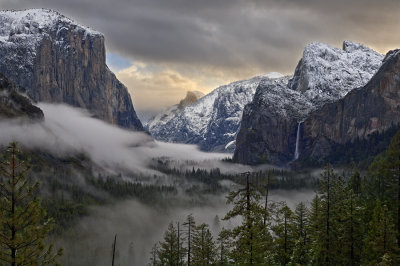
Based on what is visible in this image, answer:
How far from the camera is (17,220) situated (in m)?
31.3

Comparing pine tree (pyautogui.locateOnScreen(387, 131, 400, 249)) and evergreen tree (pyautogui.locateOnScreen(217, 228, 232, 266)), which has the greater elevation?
pine tree (pyautogui.locateOnScreen(387, 131, 400, 249))

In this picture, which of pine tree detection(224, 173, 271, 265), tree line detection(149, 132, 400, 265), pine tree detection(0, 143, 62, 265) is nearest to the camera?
pine tree detection(0, 143, 62, 265)

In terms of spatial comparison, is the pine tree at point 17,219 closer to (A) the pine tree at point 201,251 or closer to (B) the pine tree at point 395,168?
(B) the pine tree at point 395,168

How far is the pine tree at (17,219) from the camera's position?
3086cm

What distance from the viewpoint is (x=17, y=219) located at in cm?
3134

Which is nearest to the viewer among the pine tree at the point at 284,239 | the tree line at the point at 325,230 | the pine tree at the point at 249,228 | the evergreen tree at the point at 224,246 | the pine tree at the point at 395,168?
the pine tree at the point at 249,228

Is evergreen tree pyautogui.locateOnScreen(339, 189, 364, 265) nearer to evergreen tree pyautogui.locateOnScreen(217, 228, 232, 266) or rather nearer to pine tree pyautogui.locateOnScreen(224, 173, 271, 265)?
evergreen tree pyautogui.locateOnScreen(217, 228, 232, 266)

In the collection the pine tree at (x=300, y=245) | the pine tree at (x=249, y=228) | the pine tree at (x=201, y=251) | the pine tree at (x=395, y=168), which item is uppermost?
the pine tree at (x=395, y=168)

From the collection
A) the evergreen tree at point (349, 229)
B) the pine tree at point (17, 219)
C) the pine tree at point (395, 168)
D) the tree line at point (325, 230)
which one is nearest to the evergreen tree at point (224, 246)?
the tree line at point (325, 230)

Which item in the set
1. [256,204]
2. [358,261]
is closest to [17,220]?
[256,204]

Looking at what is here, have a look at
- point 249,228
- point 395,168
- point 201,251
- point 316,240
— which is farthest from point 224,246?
point 395,168

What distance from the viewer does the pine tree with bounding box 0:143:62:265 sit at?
101ft

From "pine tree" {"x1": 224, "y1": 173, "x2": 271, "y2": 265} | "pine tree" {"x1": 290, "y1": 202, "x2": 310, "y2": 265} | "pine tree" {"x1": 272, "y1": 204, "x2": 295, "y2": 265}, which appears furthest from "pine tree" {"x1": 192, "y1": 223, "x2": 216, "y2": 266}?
"pine tree" {"x1": 224, "y1": 173, "x2": 271, "y2": 265}

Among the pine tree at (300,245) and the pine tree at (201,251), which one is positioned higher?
the pine tree at (300,245)
